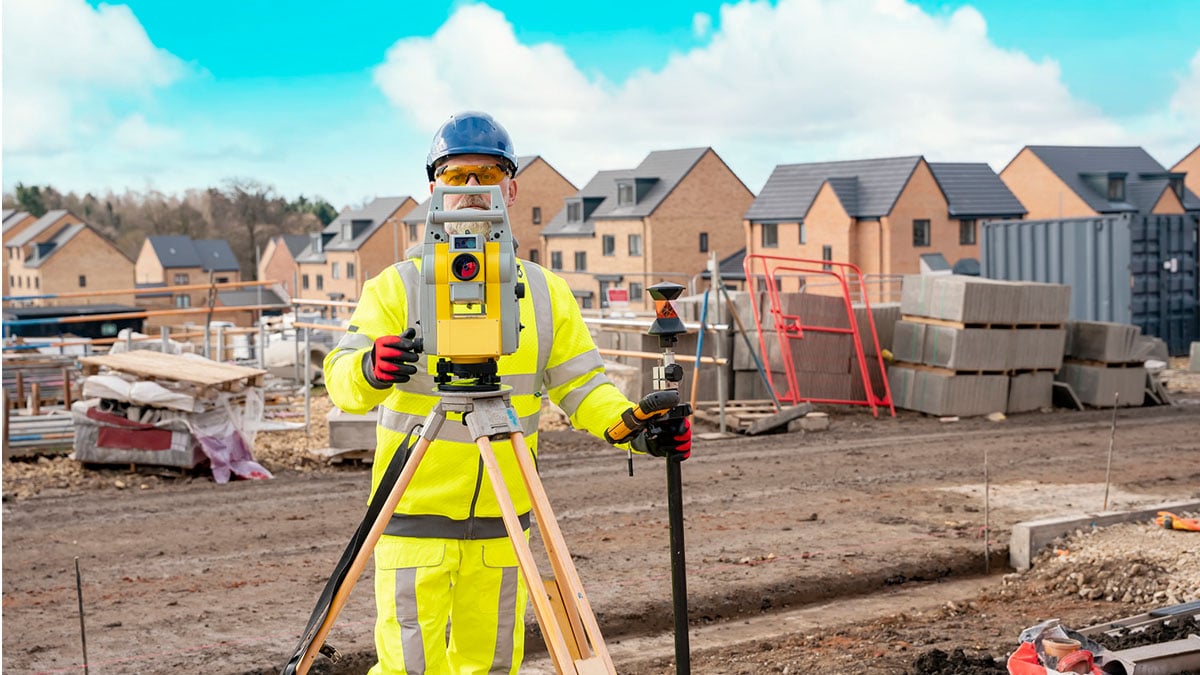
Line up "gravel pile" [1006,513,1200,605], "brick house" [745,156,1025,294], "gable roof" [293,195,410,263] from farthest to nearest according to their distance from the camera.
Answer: "gable roof" [293,195,410,263] → "brick house" [745,156,1025,294] → "gravel pile" [1006,513,1200,605]

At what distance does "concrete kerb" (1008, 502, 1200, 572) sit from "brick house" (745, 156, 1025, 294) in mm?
39422

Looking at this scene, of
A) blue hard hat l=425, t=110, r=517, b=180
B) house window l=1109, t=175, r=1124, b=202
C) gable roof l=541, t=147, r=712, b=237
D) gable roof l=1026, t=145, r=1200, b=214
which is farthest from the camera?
gable roof l=541, t=147, r=712, b=237

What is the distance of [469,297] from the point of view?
3221 millimetres

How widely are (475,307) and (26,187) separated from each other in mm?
100333

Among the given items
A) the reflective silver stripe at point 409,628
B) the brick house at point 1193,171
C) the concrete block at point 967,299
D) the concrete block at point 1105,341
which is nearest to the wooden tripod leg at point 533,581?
the reflective silver stripe at point 409,628

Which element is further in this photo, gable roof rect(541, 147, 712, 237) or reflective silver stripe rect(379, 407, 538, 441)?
gable roof rect(541, 147, 712, 237)

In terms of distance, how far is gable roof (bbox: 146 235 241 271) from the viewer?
76.6 metres

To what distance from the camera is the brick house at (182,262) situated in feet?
250

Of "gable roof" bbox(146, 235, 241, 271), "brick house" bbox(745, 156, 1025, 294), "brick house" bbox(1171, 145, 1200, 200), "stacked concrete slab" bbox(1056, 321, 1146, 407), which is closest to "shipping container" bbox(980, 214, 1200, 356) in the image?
"stacked concrete slab" bbox(1056, 321, 1146, 407)

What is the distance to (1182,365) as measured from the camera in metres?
24.8

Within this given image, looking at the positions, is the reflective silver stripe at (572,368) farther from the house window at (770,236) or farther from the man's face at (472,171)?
the house window at (770,236)

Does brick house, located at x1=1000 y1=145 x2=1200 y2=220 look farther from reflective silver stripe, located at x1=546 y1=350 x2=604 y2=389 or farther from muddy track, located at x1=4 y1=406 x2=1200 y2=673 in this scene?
reflective silver stripe, located at x1=546 y1=350 x2=604 y2=389

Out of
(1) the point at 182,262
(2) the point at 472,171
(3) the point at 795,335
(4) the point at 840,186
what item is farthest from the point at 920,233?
(1) the point at 182,262

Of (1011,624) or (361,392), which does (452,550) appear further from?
(1011,624)
